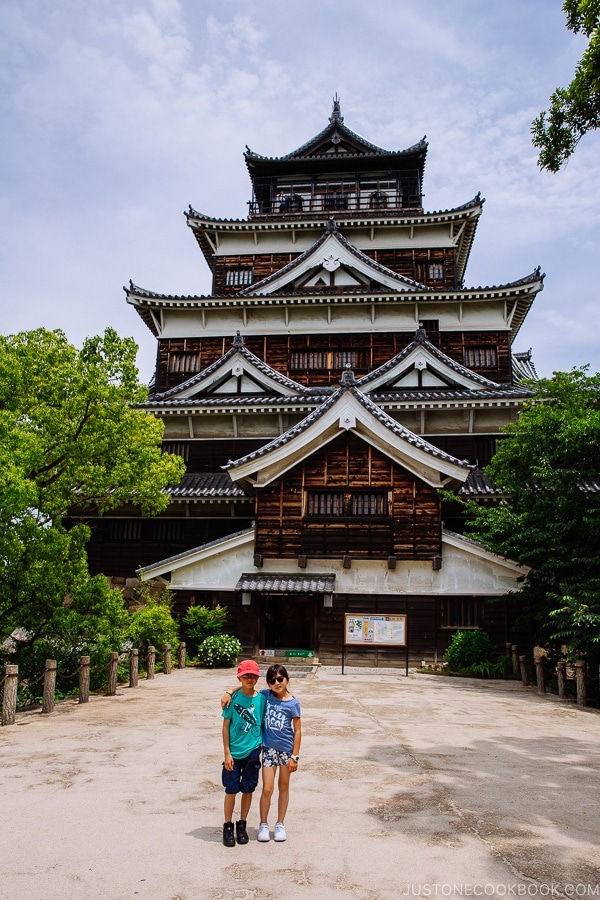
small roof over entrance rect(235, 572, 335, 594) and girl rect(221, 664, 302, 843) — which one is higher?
small roof over entrance rect(235, 572, 335, 594)

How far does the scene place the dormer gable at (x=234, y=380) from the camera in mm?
25239

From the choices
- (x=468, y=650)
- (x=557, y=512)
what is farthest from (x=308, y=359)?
(x=557, y=512)

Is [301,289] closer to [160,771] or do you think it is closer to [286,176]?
[286,176]

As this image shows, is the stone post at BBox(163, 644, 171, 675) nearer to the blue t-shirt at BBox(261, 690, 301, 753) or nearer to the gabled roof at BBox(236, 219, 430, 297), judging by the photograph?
the blue t-shirt at BBox(261, 690, 301, 753)

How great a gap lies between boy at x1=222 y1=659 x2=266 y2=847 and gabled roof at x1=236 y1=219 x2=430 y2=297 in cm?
2426

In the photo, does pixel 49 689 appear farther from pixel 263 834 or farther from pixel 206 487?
pixel 206 487

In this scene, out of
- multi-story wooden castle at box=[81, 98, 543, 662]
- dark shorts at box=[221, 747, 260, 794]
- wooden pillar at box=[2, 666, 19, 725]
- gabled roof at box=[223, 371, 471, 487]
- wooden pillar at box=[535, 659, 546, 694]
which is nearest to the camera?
dark shorts at box=[221, 747, 260, 794]

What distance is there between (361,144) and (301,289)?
1145 centimetres

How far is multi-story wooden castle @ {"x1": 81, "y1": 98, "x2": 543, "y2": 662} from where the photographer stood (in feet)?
62.9

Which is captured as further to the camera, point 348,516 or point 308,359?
point 308,359

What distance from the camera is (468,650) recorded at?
57.1 feet

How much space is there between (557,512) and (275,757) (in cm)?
1205

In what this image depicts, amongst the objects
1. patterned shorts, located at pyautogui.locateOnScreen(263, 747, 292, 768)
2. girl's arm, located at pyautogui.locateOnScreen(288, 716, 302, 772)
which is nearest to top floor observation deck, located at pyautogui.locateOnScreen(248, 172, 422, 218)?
girl's arm, located at pyautogui.locateOnScreen(288, 716, 302, 772)

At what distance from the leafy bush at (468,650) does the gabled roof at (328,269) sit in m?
15.9
